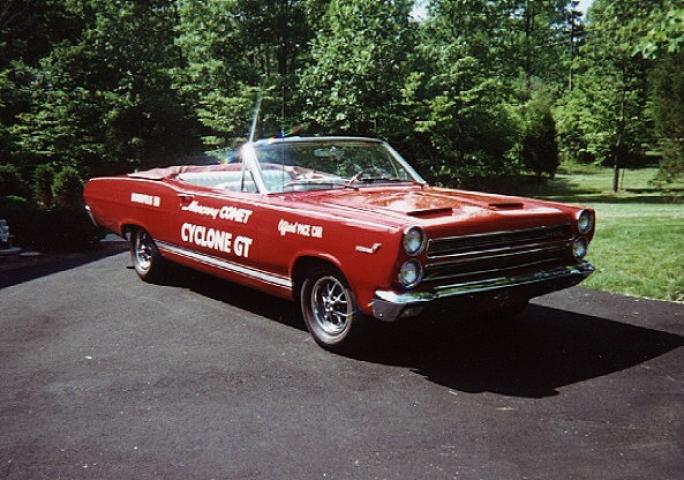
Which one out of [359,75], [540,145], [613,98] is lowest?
[540,145]

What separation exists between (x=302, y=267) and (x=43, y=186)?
1241cm

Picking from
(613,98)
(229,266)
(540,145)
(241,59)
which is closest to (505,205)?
(229,266)

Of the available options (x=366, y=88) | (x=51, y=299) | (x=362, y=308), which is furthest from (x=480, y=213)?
(x=366, y=88)

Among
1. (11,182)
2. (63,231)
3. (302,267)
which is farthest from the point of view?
(11,182)

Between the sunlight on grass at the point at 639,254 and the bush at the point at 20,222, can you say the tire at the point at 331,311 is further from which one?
the bush at the point at 20,222

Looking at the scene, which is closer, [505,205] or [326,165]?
[505,205]

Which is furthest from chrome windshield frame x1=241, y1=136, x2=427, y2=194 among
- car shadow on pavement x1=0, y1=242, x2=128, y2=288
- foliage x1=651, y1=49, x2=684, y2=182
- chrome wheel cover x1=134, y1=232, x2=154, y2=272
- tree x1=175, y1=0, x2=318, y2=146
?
tree x1=175, y1=0, x2=318, y2=146

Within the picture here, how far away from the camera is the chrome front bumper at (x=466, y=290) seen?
13.6 ft

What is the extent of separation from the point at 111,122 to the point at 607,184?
829 inches

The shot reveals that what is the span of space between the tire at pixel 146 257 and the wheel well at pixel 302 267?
249cm

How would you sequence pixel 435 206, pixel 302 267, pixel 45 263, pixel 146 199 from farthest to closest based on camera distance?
pixel 45 263
pixel 146 199
pixel 302 267
pixel 435 206

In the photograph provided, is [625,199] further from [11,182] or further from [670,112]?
[11,182]

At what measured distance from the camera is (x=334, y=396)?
13.1 ft

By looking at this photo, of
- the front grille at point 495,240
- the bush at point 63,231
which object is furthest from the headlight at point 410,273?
the bush at point 63,231
